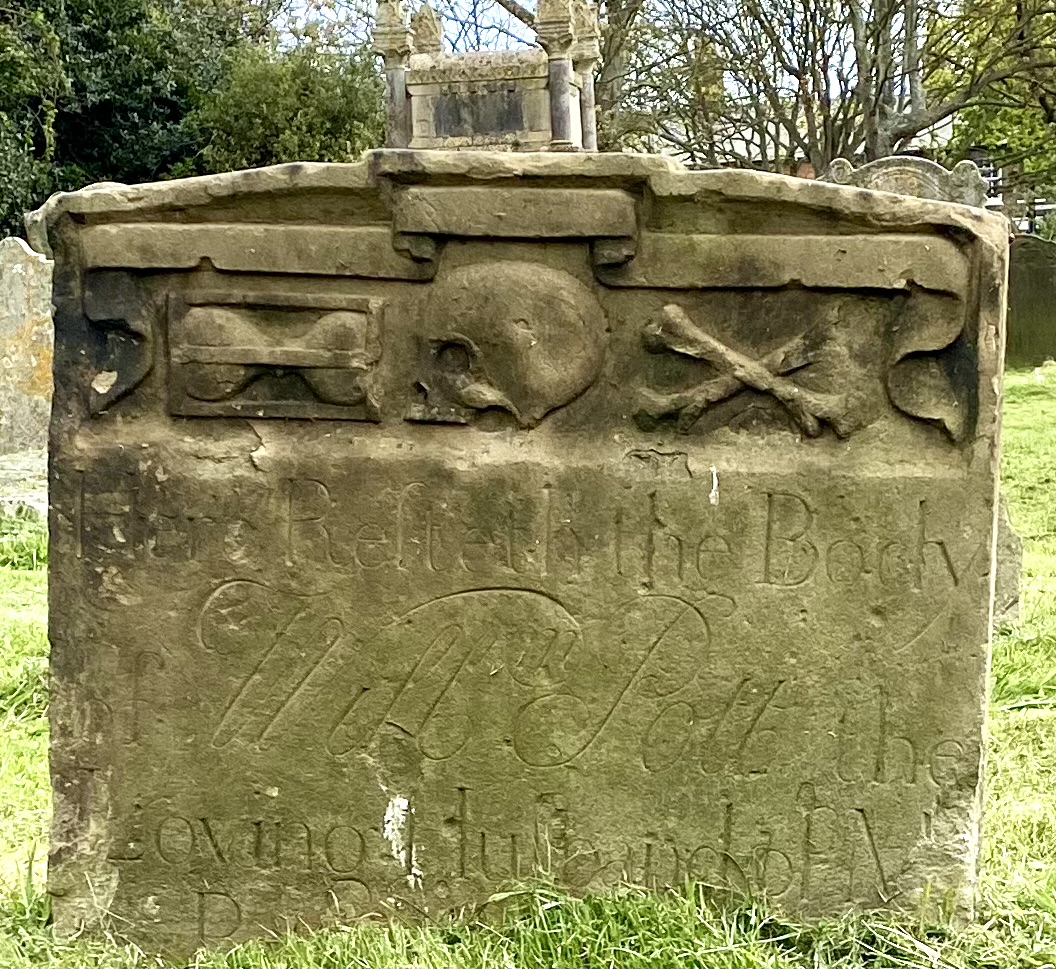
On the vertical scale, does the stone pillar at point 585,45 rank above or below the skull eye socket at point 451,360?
above

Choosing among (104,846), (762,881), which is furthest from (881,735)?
(104,846)

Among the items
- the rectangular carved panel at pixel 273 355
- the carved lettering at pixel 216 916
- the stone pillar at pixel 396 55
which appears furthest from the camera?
the stone pillar at pixel 396 55

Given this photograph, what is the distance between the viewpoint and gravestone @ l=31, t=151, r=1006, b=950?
2.47 metres

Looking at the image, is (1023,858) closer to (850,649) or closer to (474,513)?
(850,649)

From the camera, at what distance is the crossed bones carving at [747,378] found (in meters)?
2.48

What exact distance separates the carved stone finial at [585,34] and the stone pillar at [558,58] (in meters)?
0.29

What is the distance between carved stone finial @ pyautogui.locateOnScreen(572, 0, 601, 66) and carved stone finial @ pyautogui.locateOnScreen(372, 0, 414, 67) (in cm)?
215

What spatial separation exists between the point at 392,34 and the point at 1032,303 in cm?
805

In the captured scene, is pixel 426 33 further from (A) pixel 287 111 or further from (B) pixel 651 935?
(B) pixel 651 935

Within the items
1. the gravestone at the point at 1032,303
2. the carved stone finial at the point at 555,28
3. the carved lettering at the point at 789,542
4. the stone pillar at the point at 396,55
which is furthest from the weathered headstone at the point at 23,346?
the gravestone at the point at 1032,303

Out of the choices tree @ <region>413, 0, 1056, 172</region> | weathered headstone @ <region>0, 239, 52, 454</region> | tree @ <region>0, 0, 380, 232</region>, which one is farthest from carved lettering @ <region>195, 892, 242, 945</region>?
tree @ <region>413, 0, 1056, 172</region>

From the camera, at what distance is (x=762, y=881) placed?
2590mm

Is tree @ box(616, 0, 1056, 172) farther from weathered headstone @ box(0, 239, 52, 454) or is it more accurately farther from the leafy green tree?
weathered headstone @ box(0, 239, 52, 454)

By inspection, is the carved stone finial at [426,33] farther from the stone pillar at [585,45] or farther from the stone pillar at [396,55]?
the stone pillar at [585,45]
